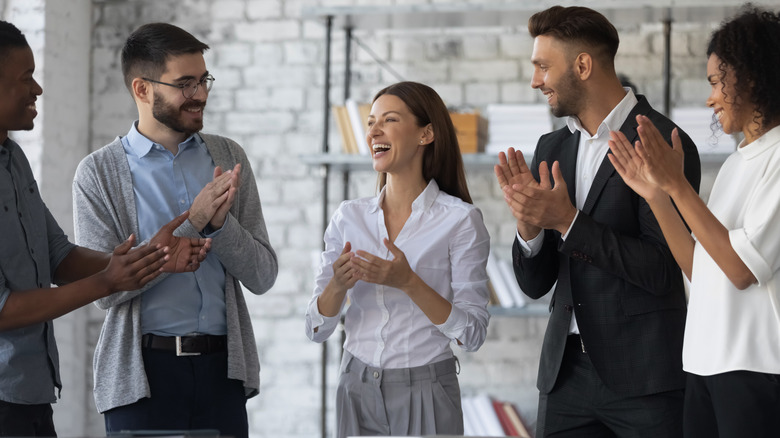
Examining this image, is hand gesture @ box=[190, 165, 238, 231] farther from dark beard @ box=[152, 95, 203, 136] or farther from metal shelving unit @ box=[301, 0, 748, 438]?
metal shelving unit @ box=[301, 0, 748, 438]

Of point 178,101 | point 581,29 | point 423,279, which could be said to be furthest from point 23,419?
point 581,29

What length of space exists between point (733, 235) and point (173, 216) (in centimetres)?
142

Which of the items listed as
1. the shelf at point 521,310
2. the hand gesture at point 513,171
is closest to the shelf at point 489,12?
the shelf at point 521,310

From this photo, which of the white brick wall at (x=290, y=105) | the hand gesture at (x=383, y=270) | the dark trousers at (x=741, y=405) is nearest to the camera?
the dark trousers at (x=741, y=405)

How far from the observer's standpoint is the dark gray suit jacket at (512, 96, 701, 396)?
221 centimetres

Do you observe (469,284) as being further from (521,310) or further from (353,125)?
(353,125)

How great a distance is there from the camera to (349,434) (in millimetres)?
2400

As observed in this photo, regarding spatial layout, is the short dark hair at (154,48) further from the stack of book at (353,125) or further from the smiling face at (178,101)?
the stack of book at (353,125)

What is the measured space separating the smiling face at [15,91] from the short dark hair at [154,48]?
40 centimetres

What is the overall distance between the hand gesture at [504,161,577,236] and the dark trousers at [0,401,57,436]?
1197 millimetres

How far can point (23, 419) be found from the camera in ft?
6.78

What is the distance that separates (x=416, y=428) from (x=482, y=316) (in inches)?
13.4

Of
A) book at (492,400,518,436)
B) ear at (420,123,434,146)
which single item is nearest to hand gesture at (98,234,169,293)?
ear at (420,123,434,146)

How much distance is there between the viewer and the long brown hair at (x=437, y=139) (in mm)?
2617
